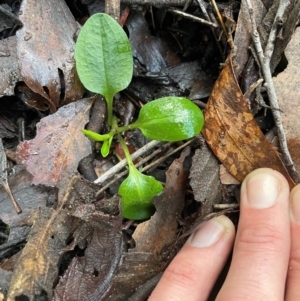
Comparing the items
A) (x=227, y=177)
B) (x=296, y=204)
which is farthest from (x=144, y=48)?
(x=296, y=204)

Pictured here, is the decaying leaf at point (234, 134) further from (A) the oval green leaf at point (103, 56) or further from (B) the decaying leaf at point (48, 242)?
(B) the decaying leaf at point (48, 242)

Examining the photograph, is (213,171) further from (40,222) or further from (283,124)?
(40,222)

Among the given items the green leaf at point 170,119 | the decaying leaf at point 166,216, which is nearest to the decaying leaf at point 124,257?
the decaying leaf at point 166,216

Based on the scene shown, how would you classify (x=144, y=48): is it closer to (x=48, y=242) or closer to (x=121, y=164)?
(x=121, y=164)

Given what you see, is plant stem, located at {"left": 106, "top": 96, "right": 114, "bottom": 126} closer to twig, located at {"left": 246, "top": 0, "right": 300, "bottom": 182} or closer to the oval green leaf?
the oval green leaf

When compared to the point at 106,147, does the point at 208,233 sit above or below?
below

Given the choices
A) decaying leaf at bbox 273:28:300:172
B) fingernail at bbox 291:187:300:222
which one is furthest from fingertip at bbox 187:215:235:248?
decaying leaf at bbox 273:28:300:172
